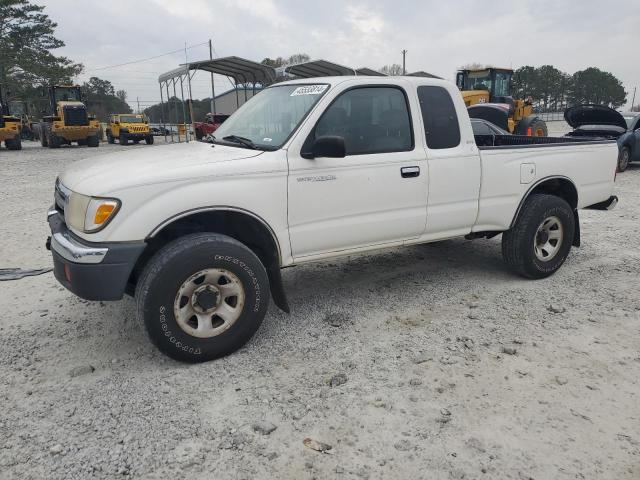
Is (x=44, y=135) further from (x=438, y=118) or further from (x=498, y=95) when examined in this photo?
(x=438, y=118)

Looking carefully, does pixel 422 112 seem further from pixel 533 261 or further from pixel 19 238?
pixel 19 238

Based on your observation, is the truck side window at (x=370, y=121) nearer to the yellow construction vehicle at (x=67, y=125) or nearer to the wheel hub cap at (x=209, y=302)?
the wheel hub cap at (x=209, y=302)

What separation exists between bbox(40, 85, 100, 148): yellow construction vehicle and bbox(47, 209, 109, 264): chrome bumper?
23854mm

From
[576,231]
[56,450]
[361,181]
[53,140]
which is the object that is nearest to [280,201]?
[361,181]

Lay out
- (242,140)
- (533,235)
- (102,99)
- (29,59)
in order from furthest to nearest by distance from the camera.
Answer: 1. (102,99)
2. (29,59)
3. (533,235)
4. (242,140)

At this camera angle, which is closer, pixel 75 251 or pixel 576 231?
pixel 75 251

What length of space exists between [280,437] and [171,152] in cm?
228

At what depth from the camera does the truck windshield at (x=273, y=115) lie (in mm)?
3715

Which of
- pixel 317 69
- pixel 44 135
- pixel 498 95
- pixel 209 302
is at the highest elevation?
pixel 317 69

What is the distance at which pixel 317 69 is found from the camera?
869 inches

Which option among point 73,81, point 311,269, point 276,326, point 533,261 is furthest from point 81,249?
point 73,81

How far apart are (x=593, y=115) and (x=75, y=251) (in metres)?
9.45

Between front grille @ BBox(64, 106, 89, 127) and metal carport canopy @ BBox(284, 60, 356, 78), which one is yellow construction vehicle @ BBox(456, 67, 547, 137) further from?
front grille @ BBox(64, 106, 89, 127)

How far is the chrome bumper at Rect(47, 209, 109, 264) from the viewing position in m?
3.01
